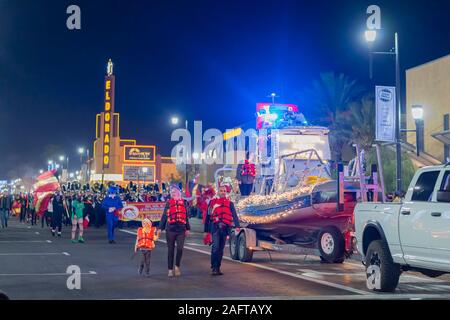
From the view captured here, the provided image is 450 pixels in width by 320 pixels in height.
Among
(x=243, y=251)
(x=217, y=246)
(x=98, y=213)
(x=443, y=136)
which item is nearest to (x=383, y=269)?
(x=217, y=246)

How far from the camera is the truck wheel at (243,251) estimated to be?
56.4 ft

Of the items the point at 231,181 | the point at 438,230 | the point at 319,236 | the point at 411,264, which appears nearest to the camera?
the point at 438,230

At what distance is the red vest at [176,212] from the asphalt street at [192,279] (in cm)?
111

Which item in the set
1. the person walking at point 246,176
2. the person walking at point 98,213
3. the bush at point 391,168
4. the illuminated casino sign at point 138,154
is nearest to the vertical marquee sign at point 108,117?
the illuminated casino sign at point 138,154

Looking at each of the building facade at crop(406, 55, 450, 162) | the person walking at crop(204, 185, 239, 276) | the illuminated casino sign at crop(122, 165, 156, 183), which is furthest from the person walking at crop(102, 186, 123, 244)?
the illuminated casino sign at crop(122, 165, 156, 183)

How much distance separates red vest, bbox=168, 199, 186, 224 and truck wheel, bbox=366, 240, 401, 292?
405cm

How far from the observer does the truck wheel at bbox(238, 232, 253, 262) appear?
56.4 feet

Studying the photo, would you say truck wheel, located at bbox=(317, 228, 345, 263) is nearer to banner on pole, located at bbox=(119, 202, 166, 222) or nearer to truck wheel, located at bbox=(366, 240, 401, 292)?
truck wheel, located at bbox=(366, 240, 401, 292)

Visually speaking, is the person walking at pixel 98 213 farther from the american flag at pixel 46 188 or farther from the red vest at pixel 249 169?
the red vest at pixel 249 169
